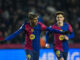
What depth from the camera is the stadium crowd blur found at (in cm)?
1307

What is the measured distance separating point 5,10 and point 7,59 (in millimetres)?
4011

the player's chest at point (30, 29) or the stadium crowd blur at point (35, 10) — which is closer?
the player's chest at point (30, 29)

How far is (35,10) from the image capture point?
14.0m

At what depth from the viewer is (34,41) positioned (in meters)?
7.39

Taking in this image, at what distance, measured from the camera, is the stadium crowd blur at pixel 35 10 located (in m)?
13.1

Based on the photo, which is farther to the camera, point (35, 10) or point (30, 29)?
point (35, 10)

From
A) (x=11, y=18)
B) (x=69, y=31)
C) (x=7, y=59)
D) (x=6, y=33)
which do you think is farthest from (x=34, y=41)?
(x=11, y=18)

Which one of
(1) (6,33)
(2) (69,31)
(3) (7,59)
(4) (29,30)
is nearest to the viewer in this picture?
(4) (29,30)

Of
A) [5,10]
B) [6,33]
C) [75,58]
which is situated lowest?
[75,58]

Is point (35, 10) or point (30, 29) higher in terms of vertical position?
point (35, 10)

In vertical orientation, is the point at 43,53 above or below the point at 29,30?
below

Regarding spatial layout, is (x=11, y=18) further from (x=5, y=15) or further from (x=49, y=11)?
(x=49, y=11)

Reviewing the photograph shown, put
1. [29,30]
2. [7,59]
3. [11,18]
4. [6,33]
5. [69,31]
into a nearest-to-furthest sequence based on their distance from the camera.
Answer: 1. [29,30]
2. [69,31]
3. [7,59]
4. [6,33]
5. [11,18]

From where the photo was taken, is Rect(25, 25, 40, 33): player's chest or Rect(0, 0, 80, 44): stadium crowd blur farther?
Rect(0, 0, 80, 44): stadium crowd blur
